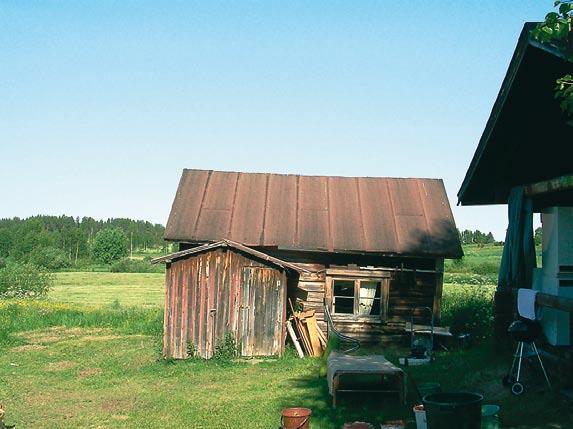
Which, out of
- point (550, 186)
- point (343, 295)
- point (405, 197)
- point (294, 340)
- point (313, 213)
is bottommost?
point (294, 340)

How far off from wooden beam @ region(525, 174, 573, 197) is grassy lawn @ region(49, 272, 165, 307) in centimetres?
3027

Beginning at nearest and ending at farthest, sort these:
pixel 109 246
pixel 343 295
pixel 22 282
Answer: pixel 343 295 → pixel 22 282 → pixel 109 246

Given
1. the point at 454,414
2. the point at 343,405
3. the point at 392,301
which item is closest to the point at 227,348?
the point at 392,301

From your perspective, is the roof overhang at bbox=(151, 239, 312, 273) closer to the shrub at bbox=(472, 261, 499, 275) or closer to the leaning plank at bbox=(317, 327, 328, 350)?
the leaning plank at bbox=(317, 327, 328, 350)

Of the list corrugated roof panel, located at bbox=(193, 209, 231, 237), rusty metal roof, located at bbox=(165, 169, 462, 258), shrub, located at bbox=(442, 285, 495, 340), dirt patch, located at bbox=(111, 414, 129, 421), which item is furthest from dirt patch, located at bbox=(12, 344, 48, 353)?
shrub, located at bbox=(442, 285, 495, 340)

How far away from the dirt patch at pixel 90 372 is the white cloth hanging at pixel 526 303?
10.5m

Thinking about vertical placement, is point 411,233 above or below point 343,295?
above

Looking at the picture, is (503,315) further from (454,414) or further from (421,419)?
(454,414)

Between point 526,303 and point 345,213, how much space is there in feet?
34.7

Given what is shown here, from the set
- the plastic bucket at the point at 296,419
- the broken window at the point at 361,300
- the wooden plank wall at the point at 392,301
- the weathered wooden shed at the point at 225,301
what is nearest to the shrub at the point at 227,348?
the weathered wooden shed at the point at 225,301

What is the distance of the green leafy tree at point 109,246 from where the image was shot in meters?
103

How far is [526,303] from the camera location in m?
10.4

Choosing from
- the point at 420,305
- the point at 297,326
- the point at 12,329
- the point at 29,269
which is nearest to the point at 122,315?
the point at 12,329

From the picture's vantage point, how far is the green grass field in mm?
11008
